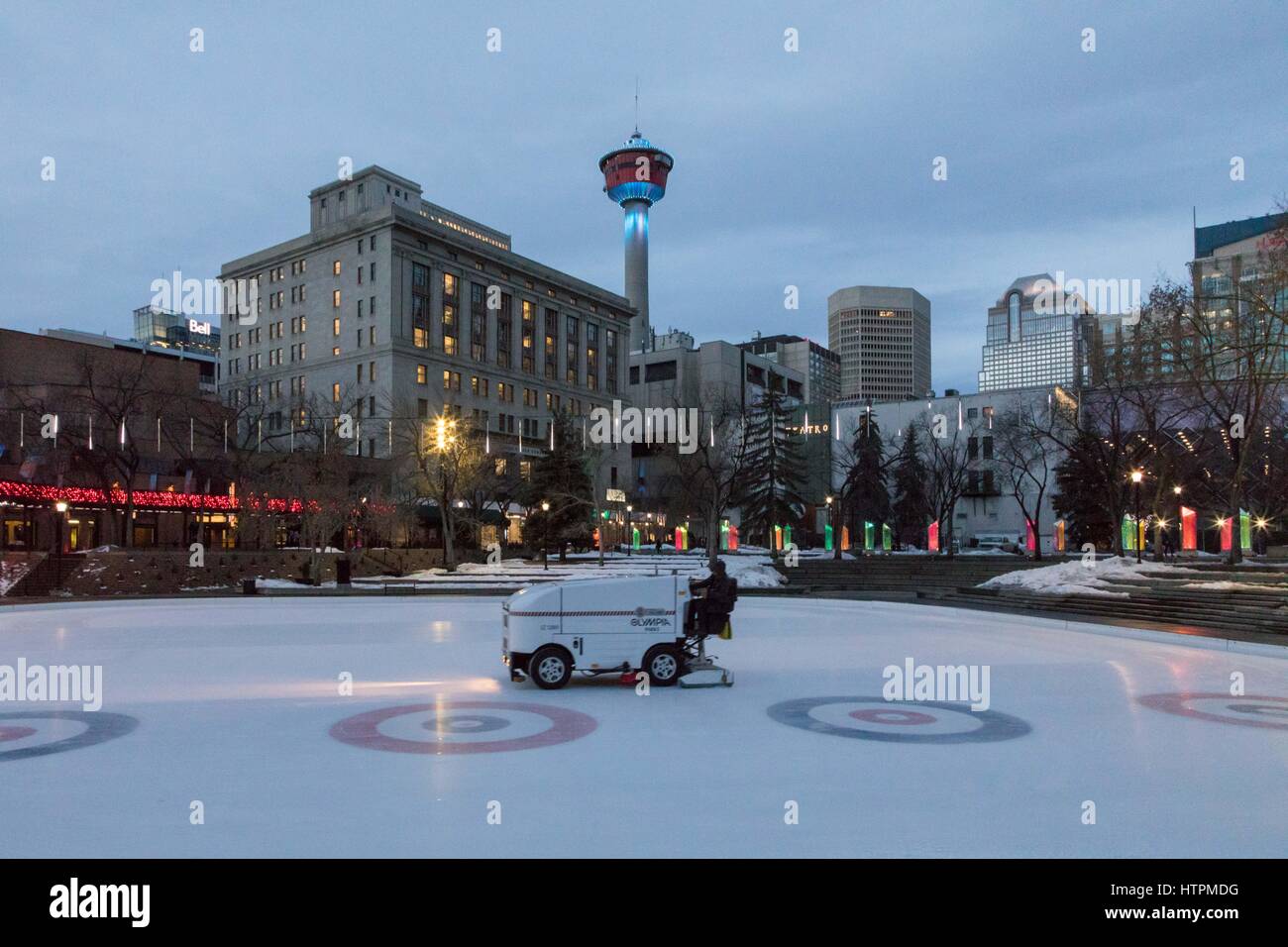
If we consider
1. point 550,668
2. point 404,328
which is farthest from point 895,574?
point 404,328

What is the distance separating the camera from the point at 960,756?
8.38 m

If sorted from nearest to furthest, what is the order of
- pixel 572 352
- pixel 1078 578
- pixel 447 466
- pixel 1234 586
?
pixel 1234 586
pixel 1078 578
pixel 447 466
pixel 572 352

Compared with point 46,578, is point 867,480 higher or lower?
higher

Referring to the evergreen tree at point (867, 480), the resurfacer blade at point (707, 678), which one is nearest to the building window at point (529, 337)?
the evergreen tree at point (867, 480)

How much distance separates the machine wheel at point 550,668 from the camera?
12.2 m

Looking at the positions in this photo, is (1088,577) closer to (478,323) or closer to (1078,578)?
(1078,578)

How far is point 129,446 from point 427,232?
52.5 metres

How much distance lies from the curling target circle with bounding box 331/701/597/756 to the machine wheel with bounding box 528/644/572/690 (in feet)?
3.35

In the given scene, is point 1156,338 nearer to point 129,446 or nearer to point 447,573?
point 447,573

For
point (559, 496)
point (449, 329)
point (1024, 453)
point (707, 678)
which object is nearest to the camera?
point (707, 678)

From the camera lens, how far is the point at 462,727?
969cm

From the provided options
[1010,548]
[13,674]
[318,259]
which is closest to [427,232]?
[318,259]

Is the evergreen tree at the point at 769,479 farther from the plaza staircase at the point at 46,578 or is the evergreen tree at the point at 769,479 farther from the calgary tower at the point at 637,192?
the calgary tower at the point at 637,192

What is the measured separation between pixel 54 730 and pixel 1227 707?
14414 mm
